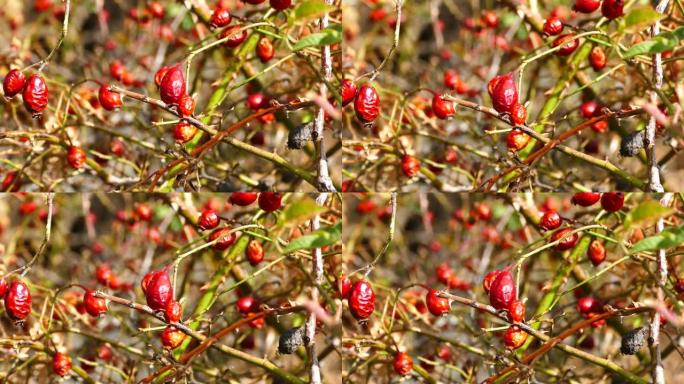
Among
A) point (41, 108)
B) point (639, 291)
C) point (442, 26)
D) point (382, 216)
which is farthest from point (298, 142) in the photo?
point (639, 291)

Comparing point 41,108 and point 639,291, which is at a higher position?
point 41,108

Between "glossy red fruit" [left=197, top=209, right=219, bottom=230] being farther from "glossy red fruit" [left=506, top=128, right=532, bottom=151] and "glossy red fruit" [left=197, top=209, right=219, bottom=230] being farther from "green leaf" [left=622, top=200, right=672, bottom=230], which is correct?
"green leaf" [left=622, top=200, right=672, bottom=230]

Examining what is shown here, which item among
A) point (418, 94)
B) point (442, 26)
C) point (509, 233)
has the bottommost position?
point (509, 233)

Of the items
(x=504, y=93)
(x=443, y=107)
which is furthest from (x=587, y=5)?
(x=443, y=107)

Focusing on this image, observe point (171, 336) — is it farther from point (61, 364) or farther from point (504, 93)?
point (504, 93)

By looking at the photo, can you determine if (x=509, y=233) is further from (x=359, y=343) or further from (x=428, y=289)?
(x=359, y=343)

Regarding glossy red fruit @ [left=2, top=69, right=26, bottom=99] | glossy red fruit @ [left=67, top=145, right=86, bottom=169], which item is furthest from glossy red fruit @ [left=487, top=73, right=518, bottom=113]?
glossy red fruit @ [left=2, top=69, right=26, bottom=99]
